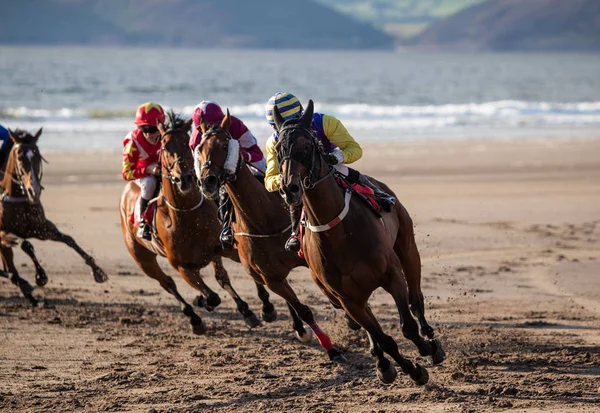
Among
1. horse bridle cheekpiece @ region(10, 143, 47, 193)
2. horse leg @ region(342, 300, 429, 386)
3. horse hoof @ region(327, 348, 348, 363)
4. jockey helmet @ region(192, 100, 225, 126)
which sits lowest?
horse hoof @ region(327, 348, 348, 363)

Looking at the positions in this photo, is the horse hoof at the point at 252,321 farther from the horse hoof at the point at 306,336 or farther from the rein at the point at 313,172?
the rein at the point at 313,172

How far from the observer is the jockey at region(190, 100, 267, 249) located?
29.1 ft

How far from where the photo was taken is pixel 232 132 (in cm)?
935

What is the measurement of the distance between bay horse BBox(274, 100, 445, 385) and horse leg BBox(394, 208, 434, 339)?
1.02m

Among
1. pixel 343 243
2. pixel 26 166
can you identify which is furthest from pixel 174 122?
pixel 26 166

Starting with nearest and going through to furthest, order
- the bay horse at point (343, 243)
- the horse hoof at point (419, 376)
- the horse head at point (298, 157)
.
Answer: the horse head at point (298, 157), the bay horse at point (343, 243), the horse hoof at point (419, 376)

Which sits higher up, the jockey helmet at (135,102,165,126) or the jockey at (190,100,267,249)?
the jockey helmet at (135,102,165,126)

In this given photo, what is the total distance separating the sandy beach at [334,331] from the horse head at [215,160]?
1.74 metres

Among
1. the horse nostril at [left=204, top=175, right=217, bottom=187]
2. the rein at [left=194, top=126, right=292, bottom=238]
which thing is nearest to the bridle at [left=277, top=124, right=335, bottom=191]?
the horse nostril at [left=204, top=175, right=217, bottom=187]

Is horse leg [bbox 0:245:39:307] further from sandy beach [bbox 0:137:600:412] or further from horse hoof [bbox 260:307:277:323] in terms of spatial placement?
horse hoof [bbox 260:307:277:323]

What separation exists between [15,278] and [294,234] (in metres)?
5.45

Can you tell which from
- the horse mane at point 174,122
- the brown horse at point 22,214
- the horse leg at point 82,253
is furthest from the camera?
the horse leg at point 82,253

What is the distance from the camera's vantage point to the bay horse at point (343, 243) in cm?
663

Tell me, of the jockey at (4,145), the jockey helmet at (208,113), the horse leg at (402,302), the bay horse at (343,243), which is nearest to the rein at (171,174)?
the jockey helmet at (208,113)
